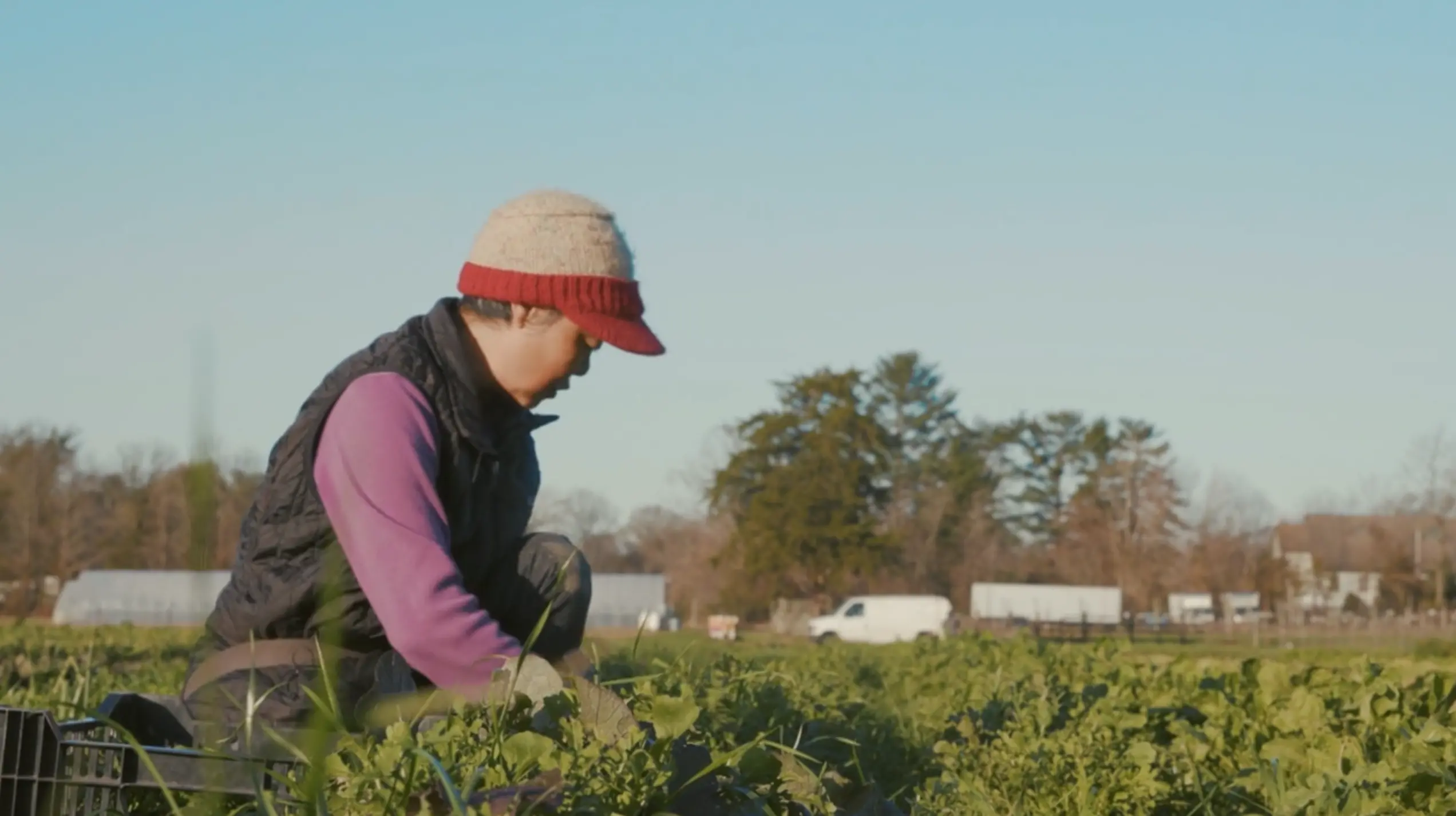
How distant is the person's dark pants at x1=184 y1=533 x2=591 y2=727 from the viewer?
8.87 feet

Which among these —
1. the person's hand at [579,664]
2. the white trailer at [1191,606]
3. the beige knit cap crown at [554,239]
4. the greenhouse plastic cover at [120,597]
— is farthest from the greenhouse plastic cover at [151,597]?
the person's hand at [579,664]

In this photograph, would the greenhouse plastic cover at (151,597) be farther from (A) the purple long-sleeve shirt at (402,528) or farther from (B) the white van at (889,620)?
(A) the purple long-sleeve shirt at (402,528)

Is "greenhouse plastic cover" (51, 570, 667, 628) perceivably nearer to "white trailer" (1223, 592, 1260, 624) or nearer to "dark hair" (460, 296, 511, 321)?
"white trailer" (1223, 592, 1260, 624)

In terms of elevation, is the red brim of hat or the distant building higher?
the distant building

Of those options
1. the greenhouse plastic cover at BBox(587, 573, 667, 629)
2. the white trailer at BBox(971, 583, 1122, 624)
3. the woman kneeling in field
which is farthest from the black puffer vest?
the white trailer at BBox(971, 583, 1122, 624)

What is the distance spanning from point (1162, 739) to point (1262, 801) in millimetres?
1803

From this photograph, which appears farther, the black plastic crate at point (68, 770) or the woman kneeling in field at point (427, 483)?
the woman kneeling in field at point (427, 483)

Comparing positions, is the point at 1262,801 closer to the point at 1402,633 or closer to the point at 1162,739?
the point at 1162,739

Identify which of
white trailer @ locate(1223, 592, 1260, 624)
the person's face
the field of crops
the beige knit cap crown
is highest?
white trailer @ locate(1223, 592, 1260, 624)

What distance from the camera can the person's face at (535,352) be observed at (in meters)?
3.14

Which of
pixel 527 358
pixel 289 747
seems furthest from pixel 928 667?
pixel 289 747

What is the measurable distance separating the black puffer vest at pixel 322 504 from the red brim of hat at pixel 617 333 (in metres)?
0.25

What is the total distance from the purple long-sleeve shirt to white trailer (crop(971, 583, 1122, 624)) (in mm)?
85037

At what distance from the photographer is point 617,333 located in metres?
3.04
